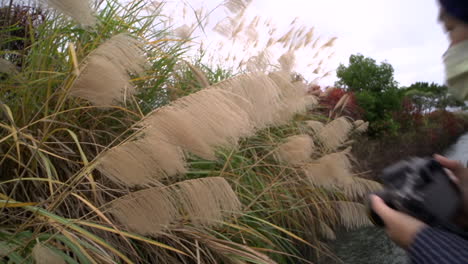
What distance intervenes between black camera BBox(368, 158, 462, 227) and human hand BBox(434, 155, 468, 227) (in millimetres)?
39

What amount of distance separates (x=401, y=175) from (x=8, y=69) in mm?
1974

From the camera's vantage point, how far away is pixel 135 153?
145cm

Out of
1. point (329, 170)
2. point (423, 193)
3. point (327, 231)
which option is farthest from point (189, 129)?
point (327, 231)

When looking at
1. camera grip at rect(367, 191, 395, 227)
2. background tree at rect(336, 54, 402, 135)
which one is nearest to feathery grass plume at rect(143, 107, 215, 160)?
camera grip at rect(367, 191, 395, 227)

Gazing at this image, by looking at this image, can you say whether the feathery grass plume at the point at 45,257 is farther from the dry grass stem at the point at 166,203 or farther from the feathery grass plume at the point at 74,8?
the feathery grass plume at the point at 74,8

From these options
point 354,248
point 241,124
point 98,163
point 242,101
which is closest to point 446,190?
point 241,124

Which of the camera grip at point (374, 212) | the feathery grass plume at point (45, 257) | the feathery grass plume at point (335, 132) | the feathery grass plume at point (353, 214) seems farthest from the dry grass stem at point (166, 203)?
the feathery grass plume at point (353, 214)

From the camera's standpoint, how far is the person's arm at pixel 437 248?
80 centimetres

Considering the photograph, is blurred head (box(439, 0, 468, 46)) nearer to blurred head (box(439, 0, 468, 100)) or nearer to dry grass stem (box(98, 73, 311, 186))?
blurred head (box(439, 0, 468, 100))

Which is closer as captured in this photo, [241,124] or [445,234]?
[445,234]

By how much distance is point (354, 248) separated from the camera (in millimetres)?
3951

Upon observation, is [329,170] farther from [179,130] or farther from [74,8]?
[74,8]

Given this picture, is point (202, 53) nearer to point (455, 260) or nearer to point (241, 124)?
point (241, 124)

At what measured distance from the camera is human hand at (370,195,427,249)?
0.87 m
